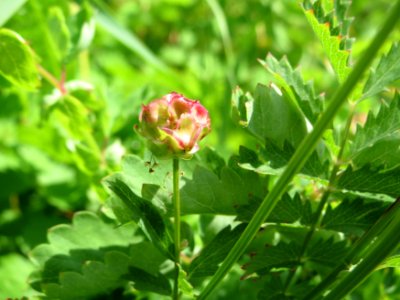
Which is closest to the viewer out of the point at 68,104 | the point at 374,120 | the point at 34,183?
the point at 374,120

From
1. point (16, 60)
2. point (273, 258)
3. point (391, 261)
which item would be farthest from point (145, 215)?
point (16, 60)

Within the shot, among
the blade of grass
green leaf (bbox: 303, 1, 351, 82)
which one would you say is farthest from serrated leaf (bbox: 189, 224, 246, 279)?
the blade of grass

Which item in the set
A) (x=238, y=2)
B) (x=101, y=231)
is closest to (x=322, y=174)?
(x=101, y=231)

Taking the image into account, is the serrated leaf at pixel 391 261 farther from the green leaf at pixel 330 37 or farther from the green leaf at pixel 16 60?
the green leaf at pixel 16 60

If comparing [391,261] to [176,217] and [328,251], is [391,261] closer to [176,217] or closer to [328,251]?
[328,251]

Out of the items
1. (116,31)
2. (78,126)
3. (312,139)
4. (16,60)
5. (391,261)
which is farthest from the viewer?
(116,31)

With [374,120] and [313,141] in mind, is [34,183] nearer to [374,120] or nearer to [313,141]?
[374,120]
